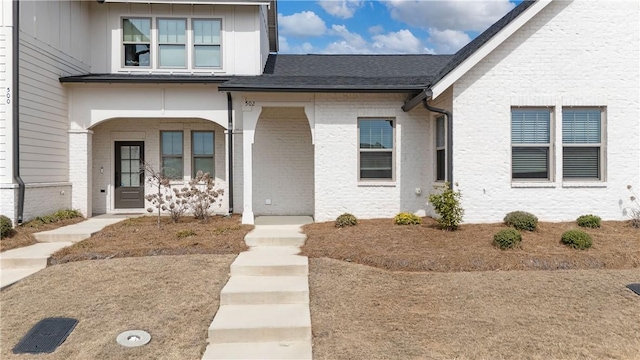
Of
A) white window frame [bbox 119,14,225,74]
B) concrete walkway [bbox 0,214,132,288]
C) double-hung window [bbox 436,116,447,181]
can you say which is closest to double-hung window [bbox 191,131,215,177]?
white window frame [bbox 119,14,225,74]

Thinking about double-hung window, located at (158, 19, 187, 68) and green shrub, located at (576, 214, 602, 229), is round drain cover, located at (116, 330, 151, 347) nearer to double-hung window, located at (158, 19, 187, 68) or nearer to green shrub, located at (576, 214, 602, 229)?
green shrub, located at (576, 214, 602, 229)

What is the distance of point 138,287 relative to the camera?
5.83m

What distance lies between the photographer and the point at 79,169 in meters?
11.5

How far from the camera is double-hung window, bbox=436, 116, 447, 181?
371 inches

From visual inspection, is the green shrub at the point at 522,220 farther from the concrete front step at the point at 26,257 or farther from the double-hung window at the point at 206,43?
the double-hung window at the point at 206,43

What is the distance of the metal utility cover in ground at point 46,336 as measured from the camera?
4406mm

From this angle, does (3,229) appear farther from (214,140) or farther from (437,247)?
(437,247)

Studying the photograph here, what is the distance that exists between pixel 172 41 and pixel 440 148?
28.2ft

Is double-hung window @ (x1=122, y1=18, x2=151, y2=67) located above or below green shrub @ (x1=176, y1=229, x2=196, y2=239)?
above

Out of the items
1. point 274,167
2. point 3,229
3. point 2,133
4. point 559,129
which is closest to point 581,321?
point 559,129

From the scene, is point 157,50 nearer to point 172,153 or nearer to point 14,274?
point 172,153

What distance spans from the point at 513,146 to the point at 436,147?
170cm

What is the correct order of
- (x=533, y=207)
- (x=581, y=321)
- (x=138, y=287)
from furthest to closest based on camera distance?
(x=533, y=207), (x=138, y=287), (x=581, y=321)

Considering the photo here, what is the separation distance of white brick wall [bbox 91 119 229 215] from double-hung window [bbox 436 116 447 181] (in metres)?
6.36
